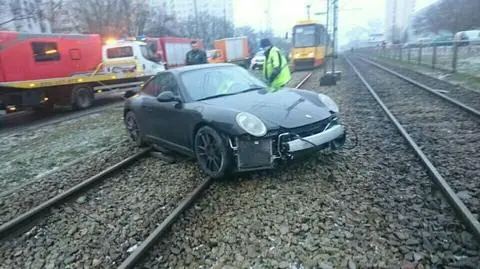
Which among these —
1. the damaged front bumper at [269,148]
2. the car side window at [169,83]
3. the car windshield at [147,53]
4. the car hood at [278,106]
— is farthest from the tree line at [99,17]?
the damaged front bumper at [269,148]

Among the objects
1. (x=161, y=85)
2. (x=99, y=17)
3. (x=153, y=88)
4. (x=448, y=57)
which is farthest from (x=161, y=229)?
(x=99, y=17)

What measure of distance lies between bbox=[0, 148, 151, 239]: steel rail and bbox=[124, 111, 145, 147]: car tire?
632mm

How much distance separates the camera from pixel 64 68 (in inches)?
542

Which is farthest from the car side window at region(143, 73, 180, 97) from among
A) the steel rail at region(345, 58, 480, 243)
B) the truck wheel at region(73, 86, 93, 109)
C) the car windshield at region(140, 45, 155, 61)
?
the car windshield at region(140, 45, 155, 61)

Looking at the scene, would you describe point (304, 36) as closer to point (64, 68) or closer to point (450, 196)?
point (64, 68)

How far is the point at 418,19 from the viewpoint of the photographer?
218 ft

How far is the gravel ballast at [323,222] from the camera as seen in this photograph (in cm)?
325

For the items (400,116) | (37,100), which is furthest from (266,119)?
(37,100)

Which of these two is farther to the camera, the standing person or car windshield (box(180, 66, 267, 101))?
the standing person

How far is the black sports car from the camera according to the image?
461cm

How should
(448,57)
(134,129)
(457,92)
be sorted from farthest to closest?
(448,57) < (457,92) < (134,129)

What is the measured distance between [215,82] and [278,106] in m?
1.30

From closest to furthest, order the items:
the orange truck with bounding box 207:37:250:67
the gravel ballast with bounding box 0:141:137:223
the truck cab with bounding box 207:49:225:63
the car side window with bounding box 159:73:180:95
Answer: the gravel ballast with bounding box 0:141:137:223 < the car side window with bounding box 159:73:180:95 < the truck cab with bounding box 207:49:225:63 < the orange truck with bounding box 207:37:250:67

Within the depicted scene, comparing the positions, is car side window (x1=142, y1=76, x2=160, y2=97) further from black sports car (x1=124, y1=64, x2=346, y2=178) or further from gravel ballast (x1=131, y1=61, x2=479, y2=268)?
gravel ballast (x1=131, y1=61, x2=479, y2=268)
